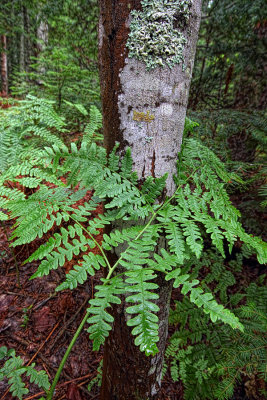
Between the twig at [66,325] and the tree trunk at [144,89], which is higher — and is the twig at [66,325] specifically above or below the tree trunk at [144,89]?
below

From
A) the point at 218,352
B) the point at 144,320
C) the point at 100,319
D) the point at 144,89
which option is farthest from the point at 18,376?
the point at 144,89

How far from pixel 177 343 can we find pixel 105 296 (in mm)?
1892

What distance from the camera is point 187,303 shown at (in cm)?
219

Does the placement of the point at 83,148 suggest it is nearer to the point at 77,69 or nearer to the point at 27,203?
the point at 27,203

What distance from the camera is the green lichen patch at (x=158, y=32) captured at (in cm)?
96

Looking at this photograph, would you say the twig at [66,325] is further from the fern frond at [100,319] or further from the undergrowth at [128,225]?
the fern frond at [100,319]

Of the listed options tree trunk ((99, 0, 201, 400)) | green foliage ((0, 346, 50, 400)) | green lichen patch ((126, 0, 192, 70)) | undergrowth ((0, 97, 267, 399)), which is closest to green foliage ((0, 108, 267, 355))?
undergrowth ((0, 97, 267, 399))

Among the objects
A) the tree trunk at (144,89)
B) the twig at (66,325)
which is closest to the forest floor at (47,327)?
the twig at (66,325)

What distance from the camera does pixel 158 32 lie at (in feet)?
3.22

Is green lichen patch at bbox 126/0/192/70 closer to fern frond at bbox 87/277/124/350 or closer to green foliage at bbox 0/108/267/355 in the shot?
green foliage at bbox 0/108/267/355

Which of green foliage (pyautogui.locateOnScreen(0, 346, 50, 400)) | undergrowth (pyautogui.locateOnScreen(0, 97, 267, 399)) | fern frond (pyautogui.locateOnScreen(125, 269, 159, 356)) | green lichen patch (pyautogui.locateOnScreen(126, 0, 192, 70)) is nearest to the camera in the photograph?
fern frond (pyautogui.locateOnScreen(125, 269, 159, 356))

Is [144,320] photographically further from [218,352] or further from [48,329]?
[48,329]

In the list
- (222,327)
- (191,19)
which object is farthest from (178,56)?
(222,327)

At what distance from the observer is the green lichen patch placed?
0.96 meters
